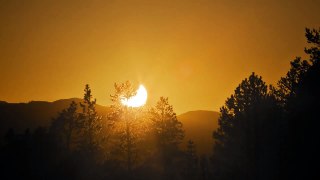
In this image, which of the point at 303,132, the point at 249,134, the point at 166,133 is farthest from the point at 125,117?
the point at 303,132

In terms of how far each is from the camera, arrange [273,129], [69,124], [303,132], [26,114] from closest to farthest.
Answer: [303,132] < [273,129] < [69,124] < [26,114]

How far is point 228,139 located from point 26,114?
5284 inches

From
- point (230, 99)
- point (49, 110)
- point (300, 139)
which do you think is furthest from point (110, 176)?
point (49, 110)

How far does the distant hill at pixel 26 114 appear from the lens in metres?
146

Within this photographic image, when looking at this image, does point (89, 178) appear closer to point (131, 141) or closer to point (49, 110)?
point (131, 141)

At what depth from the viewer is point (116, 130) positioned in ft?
155

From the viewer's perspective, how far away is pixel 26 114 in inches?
6294

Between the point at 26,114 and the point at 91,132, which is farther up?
the point at 26,114

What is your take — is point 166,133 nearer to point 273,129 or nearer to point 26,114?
point 273,129

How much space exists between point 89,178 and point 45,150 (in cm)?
695

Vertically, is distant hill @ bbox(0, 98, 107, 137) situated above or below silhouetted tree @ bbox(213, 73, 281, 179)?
above

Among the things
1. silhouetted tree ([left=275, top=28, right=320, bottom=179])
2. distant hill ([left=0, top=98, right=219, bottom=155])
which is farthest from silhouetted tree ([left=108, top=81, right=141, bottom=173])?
distant hill ([left=0, top=98, right=219, bottom=155])

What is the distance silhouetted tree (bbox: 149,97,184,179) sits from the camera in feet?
165

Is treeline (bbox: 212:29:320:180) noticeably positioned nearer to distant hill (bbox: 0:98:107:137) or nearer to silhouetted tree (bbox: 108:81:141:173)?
silhouetted tree (bbox: 108:81:141:173)
